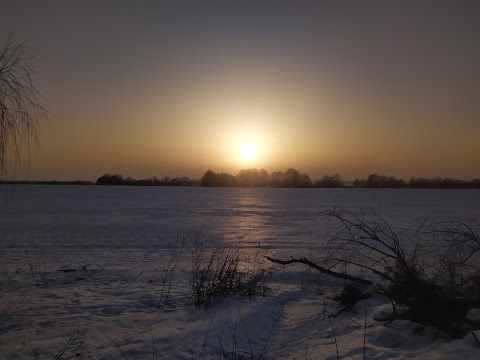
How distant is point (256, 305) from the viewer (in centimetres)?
659

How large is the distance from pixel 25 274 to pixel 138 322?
160 inches

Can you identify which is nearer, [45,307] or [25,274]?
[45,307]

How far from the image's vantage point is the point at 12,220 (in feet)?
60.8

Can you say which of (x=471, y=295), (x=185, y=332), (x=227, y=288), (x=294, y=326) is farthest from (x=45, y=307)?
(x=471, y=295)

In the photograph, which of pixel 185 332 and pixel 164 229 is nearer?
pixel 185 332

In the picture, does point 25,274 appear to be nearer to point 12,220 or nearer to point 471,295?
A: point 471,295

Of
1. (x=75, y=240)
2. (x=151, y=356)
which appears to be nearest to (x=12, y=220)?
(x=75, y=240)

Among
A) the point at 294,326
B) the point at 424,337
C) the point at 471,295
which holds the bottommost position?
the point at 294,326

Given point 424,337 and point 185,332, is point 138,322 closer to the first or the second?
point 185,332

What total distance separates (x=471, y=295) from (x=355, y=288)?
200 cm

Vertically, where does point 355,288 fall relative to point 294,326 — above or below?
above

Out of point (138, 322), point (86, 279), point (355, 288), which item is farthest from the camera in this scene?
point (86, 279)

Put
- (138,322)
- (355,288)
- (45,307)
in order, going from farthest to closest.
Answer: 1. (355,288)
2. (45,307)
3. (138,322)

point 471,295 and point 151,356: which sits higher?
point 471,295
